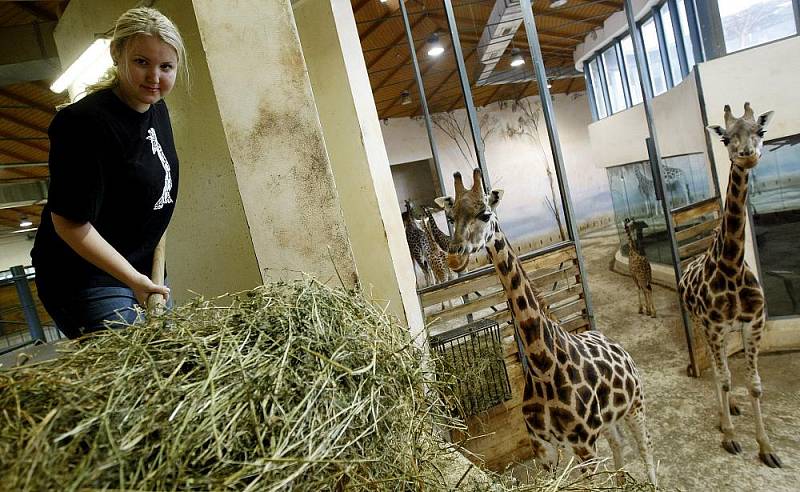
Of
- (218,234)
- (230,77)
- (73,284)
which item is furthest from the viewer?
(218,234)

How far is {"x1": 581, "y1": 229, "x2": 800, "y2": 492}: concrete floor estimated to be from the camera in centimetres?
318

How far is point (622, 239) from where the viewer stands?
9.39 metres

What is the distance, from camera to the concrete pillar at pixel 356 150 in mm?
2947

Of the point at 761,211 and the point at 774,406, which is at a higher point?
the point at 761,211

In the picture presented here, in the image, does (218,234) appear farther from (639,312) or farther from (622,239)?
(622,239)

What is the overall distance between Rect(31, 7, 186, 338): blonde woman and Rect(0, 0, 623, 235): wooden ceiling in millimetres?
2791

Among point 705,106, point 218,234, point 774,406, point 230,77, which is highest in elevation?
point 230,77

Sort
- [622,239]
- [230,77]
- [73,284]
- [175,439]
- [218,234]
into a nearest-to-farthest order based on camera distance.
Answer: [175,439]
[73,284]
[230,77]
[218,234]
[622,239]

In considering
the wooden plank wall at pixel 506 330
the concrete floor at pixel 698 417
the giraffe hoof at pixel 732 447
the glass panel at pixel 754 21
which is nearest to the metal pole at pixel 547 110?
the wooden plank wall at pixel 506 330

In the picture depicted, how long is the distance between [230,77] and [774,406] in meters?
4.92

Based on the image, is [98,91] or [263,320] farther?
[98,91]

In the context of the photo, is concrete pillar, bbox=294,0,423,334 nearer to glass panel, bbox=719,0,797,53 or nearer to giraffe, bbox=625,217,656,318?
giraffe, bbox=625,217,656,318

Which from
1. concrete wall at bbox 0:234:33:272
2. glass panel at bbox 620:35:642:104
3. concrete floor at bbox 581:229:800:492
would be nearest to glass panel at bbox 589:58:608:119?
glass panel at bbox 620:35:642:104

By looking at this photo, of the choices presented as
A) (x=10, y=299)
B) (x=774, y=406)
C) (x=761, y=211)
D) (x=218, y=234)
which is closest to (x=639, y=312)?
(x=761, y=211)
